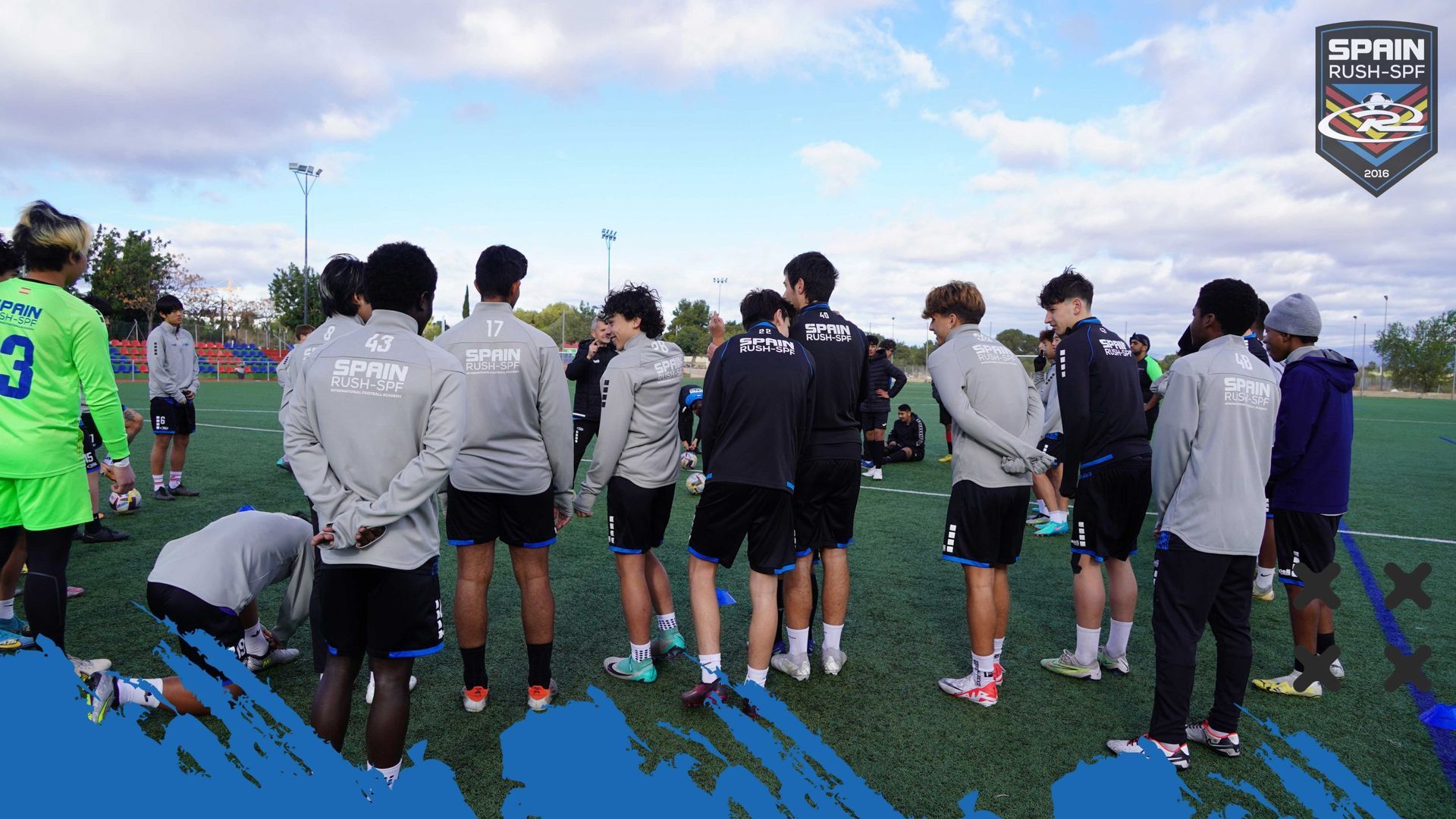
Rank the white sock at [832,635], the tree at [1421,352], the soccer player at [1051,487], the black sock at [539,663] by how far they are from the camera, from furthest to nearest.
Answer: the tree at [1421,352]
the soccer player at [1051,487]
the white sock at [832,635]
the black sock at [539,663]

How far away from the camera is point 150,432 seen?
13203 millimetres

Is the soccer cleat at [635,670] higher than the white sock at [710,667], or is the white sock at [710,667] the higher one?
the white sock at [710,667]

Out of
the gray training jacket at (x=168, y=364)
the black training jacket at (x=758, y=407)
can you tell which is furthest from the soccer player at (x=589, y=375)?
the gray training jacket at (x=168, y=364)

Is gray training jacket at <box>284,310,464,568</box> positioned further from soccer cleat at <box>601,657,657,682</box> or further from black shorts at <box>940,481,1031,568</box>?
black shorts at <box>940,481,1031,568</box>

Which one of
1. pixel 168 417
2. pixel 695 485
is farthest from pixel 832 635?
pixel 168 417

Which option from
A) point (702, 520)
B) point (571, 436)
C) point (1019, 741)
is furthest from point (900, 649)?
point (571, 436)

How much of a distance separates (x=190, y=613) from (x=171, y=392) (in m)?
5.83

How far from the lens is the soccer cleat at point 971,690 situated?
3662mm

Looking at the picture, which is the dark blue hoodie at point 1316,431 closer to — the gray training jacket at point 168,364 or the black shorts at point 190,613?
the black shorts at point 190,613

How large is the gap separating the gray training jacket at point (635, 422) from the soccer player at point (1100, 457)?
6.75ft

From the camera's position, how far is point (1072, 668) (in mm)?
4008

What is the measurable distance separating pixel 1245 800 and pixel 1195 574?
873mm

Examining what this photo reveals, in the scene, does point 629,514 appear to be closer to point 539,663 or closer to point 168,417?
point 539,663

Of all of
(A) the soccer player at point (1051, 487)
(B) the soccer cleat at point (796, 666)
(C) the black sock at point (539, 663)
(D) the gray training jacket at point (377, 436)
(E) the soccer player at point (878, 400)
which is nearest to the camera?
(D) the gray training jacket at point (377, 436)
